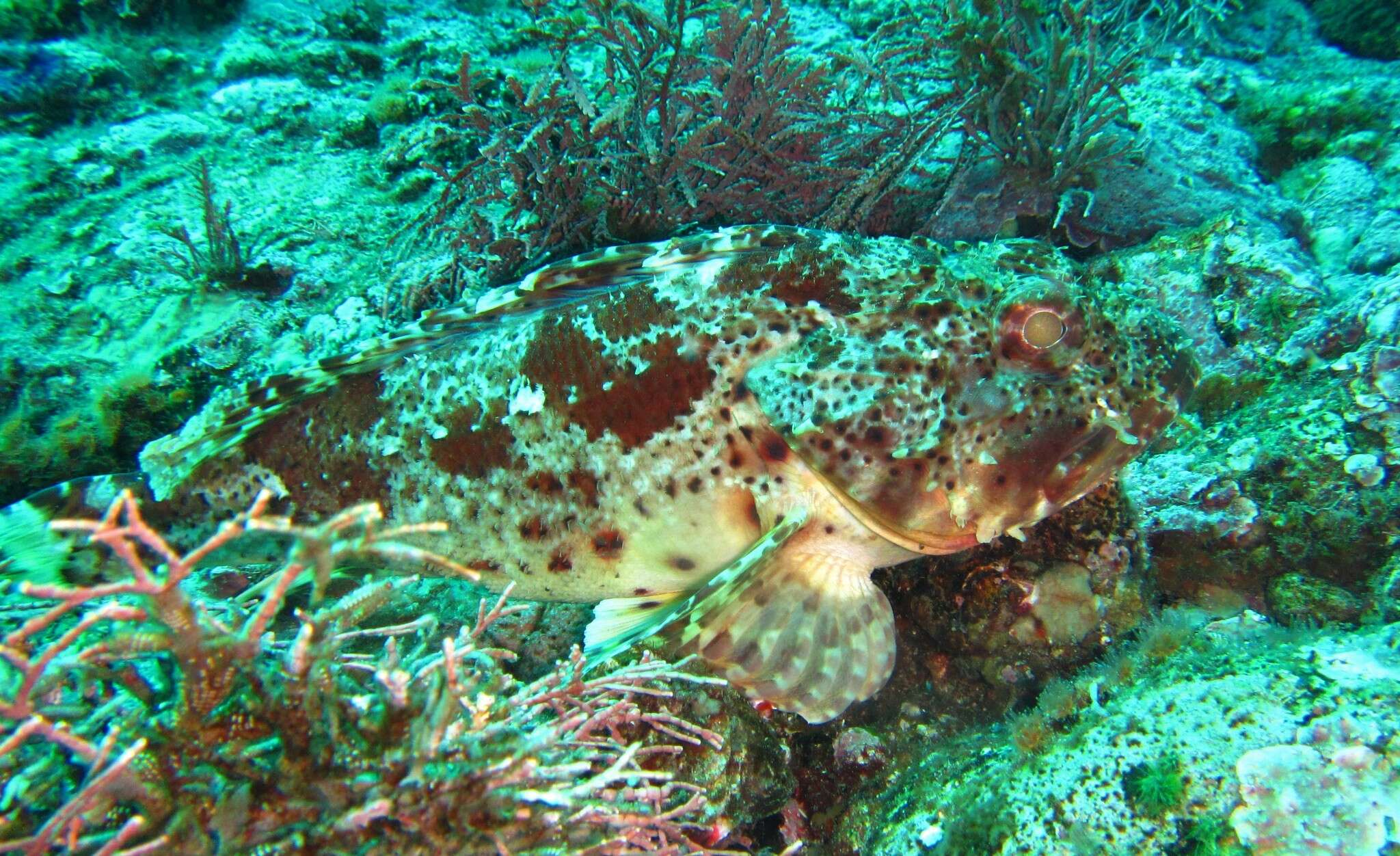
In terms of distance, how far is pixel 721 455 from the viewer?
9.37 ft

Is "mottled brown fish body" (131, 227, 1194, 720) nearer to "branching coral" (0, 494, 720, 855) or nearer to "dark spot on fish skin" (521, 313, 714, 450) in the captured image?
"dark spot on fish skin" (521, 313, 714, 450)

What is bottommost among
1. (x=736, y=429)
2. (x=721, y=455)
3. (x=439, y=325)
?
(x=721, y=455)

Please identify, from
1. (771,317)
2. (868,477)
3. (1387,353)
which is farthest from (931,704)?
(1387,353)

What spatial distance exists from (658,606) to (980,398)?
1.69 meters

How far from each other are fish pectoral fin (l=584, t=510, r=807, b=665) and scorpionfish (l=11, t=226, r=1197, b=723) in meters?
0.01

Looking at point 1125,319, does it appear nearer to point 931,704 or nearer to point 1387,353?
point 1387,353

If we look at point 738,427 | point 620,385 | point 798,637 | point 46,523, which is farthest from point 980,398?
point 46,523

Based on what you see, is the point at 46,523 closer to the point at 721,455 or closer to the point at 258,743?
the point at 258,743

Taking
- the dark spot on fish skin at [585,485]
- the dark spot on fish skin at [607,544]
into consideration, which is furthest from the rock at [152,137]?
the dark spot on fish skin at [607,544]

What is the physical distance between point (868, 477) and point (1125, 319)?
1.27 m

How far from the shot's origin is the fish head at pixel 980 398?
2.56 meters

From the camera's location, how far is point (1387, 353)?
2.92m

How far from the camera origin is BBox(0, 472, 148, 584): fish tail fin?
2902 mm

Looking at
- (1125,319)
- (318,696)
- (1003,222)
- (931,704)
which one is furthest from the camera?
(1003,222)
